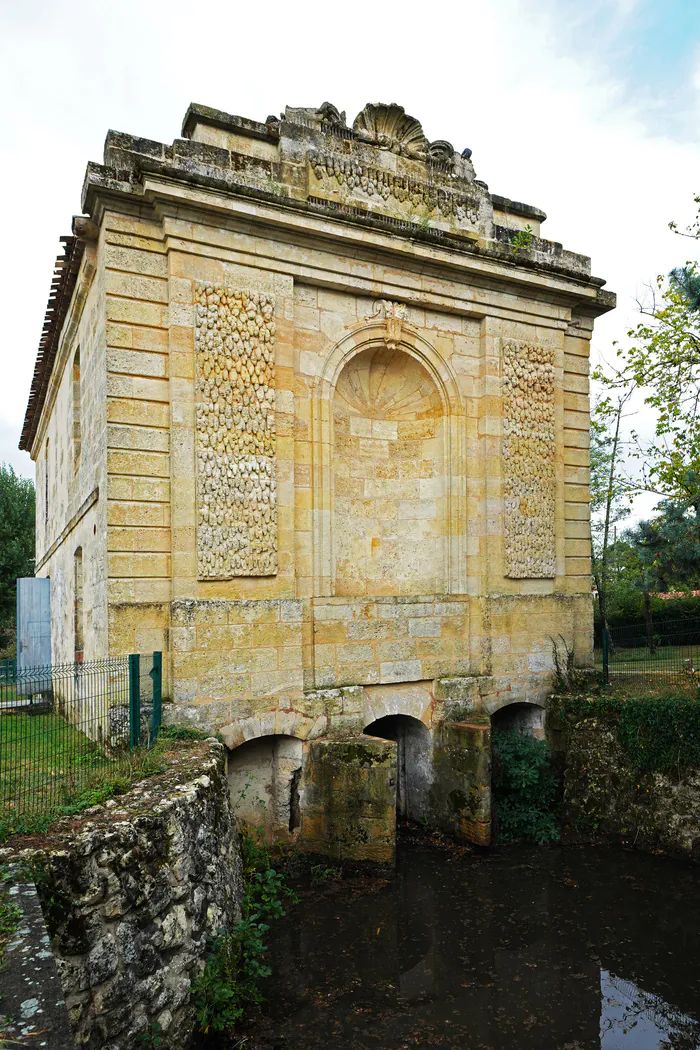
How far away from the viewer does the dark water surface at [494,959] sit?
518 cm

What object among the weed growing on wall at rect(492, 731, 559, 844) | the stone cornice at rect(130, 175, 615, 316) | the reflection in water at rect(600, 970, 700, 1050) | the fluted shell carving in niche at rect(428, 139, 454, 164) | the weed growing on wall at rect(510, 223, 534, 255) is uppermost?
the fluted shell carving in niche at rect(428, 139, 454, 164)

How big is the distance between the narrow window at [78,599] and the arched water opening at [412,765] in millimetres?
4123

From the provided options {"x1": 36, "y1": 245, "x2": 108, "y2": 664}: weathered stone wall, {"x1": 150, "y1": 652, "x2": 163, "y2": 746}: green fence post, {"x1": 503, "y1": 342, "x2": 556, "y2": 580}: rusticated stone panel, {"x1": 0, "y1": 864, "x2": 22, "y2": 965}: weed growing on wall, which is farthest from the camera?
{"x1": 503, "y1": 342, "x2": 556, "y2": 580}: rusticated stone panel

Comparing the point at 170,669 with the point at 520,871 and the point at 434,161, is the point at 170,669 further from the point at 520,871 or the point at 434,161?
the point at 434,161

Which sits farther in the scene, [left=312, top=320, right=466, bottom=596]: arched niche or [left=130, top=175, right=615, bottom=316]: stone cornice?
[left=312, top=320, right=466, bottom=596]: arched niche

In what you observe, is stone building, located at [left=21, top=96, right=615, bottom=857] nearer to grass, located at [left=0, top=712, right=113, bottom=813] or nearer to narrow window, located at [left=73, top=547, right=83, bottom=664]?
narrow window, located at [left=73, top=547, right=83, bottom=664]

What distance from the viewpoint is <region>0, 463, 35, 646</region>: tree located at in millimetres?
23578

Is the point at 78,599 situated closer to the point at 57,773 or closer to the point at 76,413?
the point at 76,413

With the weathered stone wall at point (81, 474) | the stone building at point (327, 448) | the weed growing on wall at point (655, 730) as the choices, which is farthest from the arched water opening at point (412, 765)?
the weathered stone wall at point (81, 474)

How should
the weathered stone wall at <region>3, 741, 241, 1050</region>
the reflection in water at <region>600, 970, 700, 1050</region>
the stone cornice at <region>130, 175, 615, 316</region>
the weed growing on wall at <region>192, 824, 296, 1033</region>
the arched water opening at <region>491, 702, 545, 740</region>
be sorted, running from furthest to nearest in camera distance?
the arched water opening at <region>491, 702, 545, 740</region>, the stone cornice at <region>130, 175, 615, 316</region>, the reflection in water at <region>600, 970, 700, 1050</region>, the weed growing on wall at <region>192, 824, 296, 1033</region>, the weathered stone wall at <region>3, 741, 241, 1050</region>

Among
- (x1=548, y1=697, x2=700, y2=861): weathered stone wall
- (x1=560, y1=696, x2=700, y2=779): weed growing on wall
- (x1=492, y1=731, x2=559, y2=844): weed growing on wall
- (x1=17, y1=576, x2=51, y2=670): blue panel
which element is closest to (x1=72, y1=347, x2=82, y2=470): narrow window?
(x1=17, y1=576, x2=51, y2=670): blue panel

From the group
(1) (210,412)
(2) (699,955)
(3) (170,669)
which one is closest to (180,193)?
(1) (210,412)

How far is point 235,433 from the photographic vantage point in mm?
7664

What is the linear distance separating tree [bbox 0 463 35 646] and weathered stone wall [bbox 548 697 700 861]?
→ 64.3 ft
